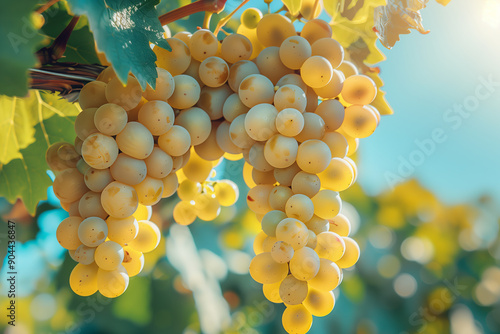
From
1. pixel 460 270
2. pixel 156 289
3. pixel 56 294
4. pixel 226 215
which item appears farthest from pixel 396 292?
pixel 56 294

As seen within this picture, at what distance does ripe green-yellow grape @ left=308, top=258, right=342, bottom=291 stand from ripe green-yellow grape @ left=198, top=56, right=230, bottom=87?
0.98 feet

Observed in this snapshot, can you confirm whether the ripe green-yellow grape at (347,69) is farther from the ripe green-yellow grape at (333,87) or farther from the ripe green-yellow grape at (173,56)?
the ripe green-yellow grape at (173,56)

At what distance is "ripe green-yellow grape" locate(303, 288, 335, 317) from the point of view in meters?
0.58

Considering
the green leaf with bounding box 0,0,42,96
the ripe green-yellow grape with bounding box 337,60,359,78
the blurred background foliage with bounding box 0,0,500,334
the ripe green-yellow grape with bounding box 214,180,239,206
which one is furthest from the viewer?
the blurred background foliage with bounding box 0,0,500,334

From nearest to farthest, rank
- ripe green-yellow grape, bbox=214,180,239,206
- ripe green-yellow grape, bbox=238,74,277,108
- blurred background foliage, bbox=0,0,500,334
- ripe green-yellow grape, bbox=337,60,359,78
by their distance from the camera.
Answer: ripe green-yellow grape, bbox=238,74,277,108, ripe green-yellow grape, bbox=337,60,359,78, ripe green-yellow grape, bbox=214,180,239,206, blurred background foliage, bbox=0,0,500,334

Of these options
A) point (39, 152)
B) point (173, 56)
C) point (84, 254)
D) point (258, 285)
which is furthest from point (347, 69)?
point (258, 285)

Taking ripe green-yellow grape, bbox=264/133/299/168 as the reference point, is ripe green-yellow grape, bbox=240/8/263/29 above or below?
above

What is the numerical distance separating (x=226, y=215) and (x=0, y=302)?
71 cm

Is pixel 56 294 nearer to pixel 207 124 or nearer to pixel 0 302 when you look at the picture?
pixel 0 302

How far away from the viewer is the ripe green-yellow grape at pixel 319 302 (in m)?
0.58

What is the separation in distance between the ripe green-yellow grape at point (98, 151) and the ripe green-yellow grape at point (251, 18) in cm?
31

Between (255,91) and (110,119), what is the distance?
20cm

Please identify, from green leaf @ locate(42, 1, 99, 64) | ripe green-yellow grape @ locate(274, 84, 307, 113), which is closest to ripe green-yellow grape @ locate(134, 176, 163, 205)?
ripe green-yellow grape @ locate(274, 84, 307, 113)

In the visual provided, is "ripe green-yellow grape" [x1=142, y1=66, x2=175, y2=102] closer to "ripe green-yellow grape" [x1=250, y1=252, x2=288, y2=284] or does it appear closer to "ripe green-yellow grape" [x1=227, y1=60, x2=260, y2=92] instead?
"ripe green-yellow grape" [x1=227, y1=60, x2=260, y2=92]
